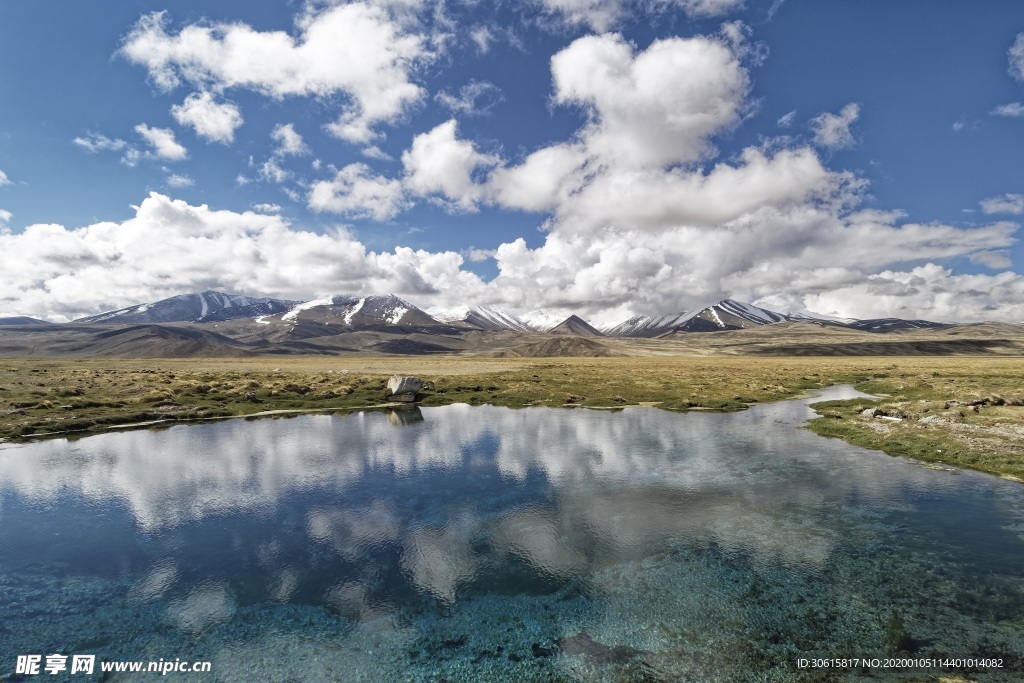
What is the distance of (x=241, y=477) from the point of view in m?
31.9

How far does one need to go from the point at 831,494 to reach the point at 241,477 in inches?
1512

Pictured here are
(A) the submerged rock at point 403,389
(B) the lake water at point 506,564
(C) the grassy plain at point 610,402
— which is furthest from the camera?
(A) the submerged rock at point 403,389

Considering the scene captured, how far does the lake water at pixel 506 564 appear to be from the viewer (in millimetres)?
14938

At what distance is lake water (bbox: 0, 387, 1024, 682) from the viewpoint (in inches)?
588

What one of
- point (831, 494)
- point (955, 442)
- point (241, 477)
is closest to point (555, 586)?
point (831, 494)

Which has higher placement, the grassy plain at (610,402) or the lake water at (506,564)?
the grassy plain at (610,402)

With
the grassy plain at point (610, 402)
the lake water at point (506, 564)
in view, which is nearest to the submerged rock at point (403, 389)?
the grassy plain at point (610, 402)

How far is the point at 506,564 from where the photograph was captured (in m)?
20.5

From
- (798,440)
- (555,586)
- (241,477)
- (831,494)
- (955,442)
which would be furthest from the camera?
(798,440)

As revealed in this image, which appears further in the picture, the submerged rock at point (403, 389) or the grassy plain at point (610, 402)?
the submerged rock at point (403, 389)

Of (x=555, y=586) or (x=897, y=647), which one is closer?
(x=897, y=647)

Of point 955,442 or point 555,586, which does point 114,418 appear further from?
point 955,442

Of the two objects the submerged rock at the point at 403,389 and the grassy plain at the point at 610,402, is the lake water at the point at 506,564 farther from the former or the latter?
the submerged rock at the point at 403,389

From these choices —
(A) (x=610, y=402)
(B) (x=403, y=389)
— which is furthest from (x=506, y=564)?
(B) (x=403, y=389)
